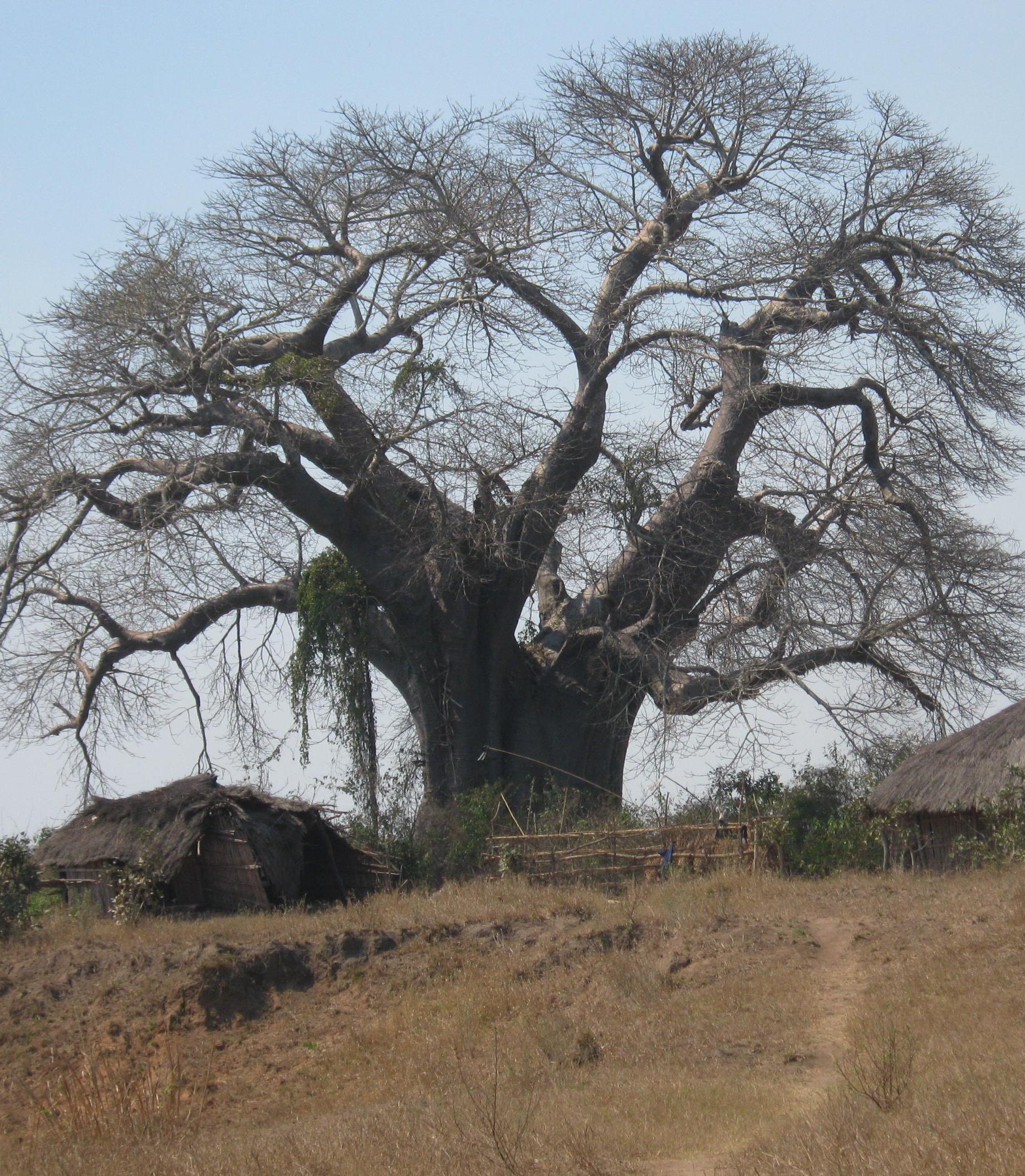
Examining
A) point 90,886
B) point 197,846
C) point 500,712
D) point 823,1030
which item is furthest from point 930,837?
point 90,886

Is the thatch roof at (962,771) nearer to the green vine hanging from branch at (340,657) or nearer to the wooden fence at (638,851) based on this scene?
the wooden fence at (638,851)

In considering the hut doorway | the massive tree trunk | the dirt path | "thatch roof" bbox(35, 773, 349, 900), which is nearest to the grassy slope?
the dirt path

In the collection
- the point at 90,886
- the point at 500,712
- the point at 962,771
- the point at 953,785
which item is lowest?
the point at 90,886

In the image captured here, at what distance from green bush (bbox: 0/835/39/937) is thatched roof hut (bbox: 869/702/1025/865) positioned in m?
7.91

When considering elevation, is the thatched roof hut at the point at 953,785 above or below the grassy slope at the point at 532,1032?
above

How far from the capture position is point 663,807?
12.2 meters

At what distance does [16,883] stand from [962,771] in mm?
8763

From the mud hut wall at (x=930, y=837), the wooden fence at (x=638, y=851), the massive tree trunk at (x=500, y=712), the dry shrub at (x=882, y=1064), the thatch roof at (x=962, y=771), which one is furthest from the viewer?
the massive tree trunk at (x=500, y=712)

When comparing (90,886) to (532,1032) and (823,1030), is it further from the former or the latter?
(823,1030)

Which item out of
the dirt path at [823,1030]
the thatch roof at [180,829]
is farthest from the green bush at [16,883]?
the dirt path at [823,1030]

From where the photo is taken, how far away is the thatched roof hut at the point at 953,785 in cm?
1102

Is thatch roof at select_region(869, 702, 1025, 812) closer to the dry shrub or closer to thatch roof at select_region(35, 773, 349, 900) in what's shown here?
the dry shrub

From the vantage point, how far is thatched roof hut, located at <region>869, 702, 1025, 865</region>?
11023mm

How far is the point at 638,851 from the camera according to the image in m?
12.0
